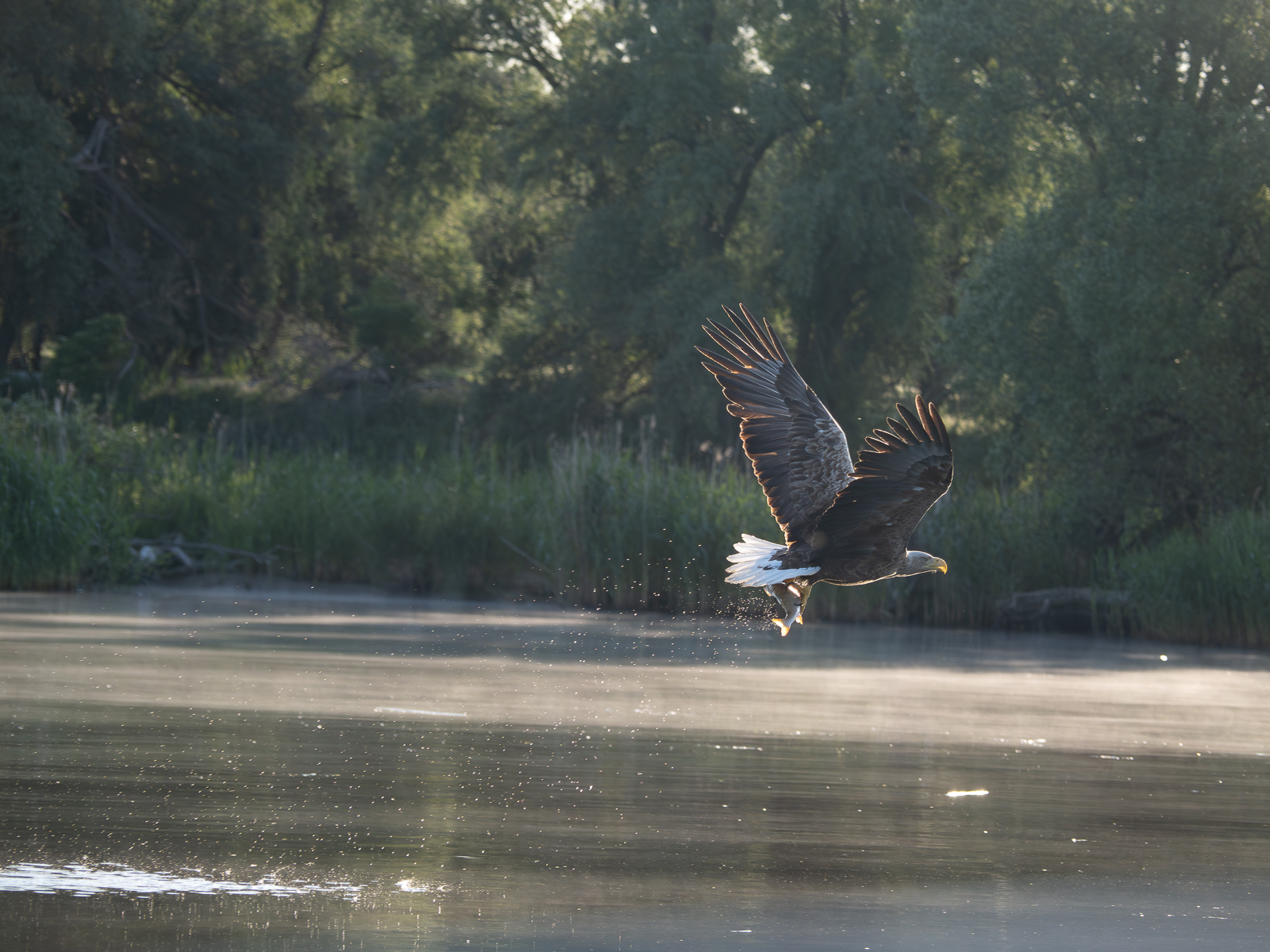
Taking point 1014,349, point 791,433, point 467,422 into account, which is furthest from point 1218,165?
point 467,422

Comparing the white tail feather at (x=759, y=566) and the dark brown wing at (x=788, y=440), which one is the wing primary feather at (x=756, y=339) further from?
the white tail feather at (x=759, y=566)

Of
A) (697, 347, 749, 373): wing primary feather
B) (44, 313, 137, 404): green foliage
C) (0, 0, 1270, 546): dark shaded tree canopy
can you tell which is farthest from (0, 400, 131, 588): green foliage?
(697, 347, 749, 373): wing primary feather

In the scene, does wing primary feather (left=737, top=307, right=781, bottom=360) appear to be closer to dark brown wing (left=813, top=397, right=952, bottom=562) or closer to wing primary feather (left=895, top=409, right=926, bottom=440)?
dark brown wing (left=813, top=397, right=952, bottom=562)

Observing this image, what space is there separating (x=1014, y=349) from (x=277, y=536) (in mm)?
10697

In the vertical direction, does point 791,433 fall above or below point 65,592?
above

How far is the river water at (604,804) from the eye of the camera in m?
5.67

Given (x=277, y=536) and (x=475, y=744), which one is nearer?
(x=475, y=744)

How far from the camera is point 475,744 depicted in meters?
9.66

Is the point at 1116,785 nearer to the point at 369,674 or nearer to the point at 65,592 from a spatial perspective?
the point at 369,674

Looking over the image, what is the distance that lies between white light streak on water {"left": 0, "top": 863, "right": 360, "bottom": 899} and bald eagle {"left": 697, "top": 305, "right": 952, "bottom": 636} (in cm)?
319

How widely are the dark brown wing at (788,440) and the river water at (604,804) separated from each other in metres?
1.47

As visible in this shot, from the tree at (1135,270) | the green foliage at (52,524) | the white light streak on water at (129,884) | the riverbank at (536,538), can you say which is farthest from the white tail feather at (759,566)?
the tree at (1135,270)

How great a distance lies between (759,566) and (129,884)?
4129 mm

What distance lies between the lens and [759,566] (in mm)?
9102
